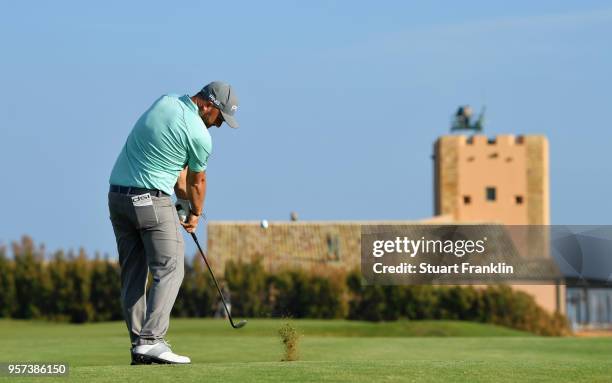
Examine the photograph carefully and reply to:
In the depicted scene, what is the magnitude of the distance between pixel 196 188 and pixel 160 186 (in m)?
0.31

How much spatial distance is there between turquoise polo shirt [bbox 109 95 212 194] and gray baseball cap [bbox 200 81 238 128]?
0.16m

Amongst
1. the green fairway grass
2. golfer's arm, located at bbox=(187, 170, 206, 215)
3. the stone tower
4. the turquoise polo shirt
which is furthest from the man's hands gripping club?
the stone tower

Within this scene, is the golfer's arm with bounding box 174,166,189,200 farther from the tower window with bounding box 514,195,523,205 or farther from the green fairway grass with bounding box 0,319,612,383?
the tower window with bounding box 514,195,523,205

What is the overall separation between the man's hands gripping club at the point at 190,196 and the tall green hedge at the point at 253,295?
34904 millimetres

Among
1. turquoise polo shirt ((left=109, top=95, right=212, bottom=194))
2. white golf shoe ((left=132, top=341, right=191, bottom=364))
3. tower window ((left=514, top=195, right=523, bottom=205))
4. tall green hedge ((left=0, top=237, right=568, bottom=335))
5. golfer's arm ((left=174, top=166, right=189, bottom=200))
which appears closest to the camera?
turquoise polo shirt ((left=109, top=95, right=212, bottom=194))

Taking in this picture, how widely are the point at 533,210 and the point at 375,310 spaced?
52238 mm

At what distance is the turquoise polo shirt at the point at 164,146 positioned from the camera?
9.39 meters

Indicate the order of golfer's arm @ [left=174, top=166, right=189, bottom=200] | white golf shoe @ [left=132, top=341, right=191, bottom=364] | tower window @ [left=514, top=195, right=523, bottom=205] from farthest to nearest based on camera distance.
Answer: tower window @ [left=514, top=195, right=523, bottom=205], golfer's arm @ [left=174, top=166, right=189, bottom=200], white golf shoe @ [left=132, top=341, right=191, bottom=364]

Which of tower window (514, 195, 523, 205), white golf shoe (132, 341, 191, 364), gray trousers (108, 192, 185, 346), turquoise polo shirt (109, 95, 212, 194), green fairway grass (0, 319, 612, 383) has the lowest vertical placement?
green fairway grass (0, 319, 612, 383)

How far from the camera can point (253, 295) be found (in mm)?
46531

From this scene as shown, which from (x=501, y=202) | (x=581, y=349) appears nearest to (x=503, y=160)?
(x=501, y=202)

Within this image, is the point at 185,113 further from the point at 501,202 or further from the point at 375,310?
the point at 501,202

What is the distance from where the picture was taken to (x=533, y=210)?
9581 centimetres

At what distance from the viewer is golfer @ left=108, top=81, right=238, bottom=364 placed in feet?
30.9
